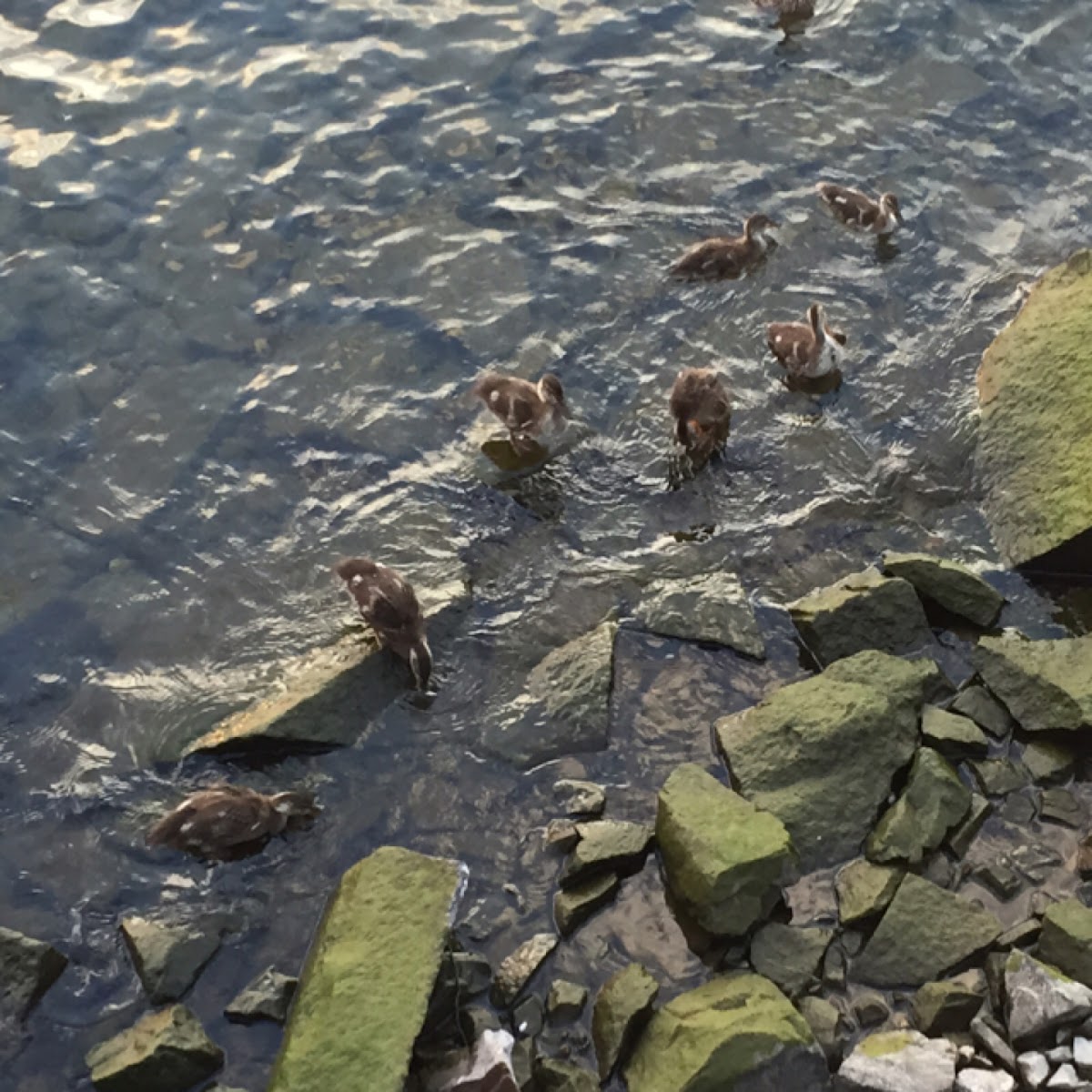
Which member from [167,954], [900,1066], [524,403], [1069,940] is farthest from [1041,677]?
[167,954]

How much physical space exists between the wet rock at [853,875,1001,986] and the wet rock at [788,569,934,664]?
186 centimetres

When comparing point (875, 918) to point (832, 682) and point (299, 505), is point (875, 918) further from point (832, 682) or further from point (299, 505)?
point (299, 505)

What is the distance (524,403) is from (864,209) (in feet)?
13.2

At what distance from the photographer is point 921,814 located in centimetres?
660

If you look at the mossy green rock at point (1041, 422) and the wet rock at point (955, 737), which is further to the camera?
the mossy green rock at point (1041, 422)

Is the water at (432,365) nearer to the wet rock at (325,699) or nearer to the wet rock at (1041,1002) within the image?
the wet rock at (325,699)

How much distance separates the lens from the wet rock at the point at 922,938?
603 centimetres

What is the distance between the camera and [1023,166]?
40.0 ft

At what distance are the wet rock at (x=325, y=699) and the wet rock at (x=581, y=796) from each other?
4.24 ft

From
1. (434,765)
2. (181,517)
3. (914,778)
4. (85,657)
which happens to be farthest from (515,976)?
(181,517)

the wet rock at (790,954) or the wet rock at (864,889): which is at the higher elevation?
the wet rock at (864,889)

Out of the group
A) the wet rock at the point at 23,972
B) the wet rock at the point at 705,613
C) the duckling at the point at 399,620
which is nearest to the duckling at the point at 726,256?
Result: the wet rock at the point at 705,613

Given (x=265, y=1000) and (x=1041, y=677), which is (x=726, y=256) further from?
(x=265, y=1000)

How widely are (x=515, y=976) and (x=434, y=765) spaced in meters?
1.56
